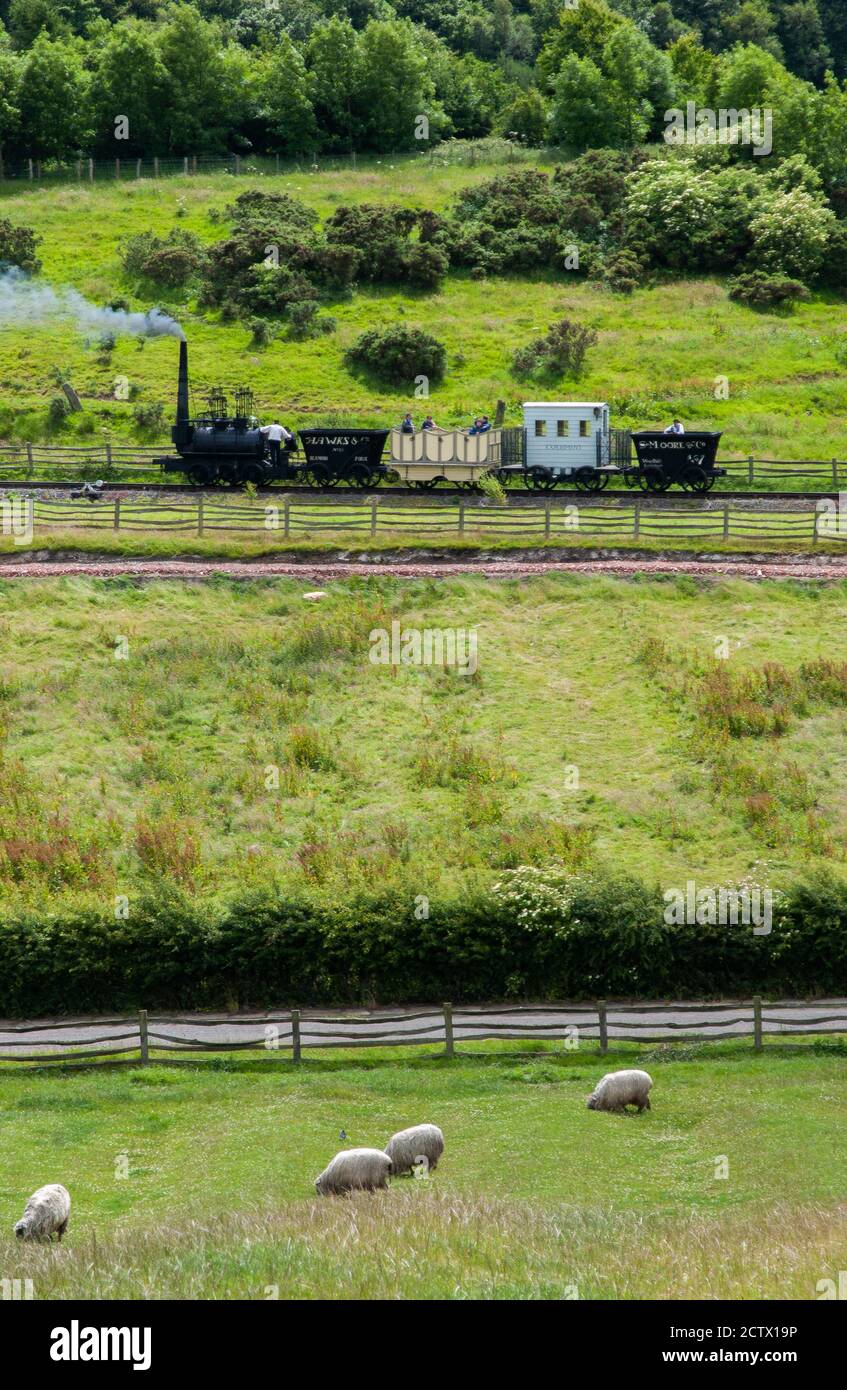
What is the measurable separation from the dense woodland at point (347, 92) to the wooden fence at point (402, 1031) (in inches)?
2648

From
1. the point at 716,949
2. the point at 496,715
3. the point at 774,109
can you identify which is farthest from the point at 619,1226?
the point at 774,109

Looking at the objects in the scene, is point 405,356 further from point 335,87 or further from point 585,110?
point 335,87

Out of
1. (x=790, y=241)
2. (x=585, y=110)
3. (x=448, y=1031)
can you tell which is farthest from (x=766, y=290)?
(x=448, y=1031)

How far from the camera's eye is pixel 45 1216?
15070mm

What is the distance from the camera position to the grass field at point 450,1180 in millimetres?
12062

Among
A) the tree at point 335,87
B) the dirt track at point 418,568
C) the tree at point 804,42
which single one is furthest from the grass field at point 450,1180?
the tree at point 804,42

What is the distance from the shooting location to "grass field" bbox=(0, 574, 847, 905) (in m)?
27.4

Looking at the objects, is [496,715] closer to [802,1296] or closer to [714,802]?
[714,802]

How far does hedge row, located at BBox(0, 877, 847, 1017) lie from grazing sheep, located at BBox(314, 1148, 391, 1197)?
7627 millimetres

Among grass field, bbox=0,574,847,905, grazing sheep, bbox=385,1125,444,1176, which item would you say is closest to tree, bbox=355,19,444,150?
grass field, bbox=0,574,847,905

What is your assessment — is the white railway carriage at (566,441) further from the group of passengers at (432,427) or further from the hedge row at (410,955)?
the hedge row at (410,955)

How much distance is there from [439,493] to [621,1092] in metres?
27.8
